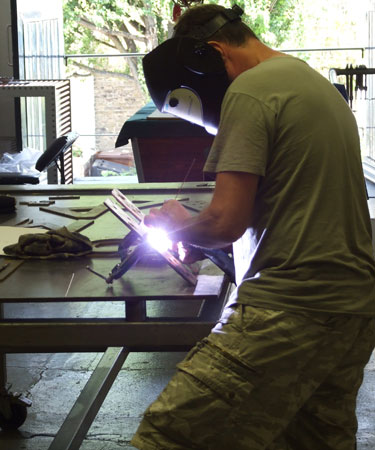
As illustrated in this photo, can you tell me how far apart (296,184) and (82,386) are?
2.25 meters

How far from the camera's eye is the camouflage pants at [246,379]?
5.12ft

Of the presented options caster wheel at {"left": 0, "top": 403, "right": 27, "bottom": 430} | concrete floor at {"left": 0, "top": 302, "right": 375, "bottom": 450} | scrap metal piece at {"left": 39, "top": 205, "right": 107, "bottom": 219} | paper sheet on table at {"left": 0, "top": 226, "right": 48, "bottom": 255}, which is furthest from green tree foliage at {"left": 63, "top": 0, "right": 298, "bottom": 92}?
paper sheet on table at {"left": 0, "top": 226, "right": 48, "bottom": 255}

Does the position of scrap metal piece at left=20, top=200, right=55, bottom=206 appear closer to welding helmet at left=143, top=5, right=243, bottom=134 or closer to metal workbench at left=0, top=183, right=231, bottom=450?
metal workbench at left=0, top=183, right=231, bottom=450

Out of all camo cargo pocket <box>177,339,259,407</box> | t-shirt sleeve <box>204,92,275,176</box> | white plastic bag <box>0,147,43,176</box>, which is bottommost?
white plastic bag <box>0,147,43,176</box>

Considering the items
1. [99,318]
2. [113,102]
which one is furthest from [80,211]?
[113,102]

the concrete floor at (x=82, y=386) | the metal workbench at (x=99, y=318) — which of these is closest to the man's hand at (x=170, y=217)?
the metal workbench at (x=99, y=318)

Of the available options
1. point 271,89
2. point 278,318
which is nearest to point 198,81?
point 271,89

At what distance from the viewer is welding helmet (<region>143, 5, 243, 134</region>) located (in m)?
1.72

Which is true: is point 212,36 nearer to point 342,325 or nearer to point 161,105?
point 161,105

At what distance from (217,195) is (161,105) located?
431mm

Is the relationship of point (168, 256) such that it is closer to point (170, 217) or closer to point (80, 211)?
point (170, 217)

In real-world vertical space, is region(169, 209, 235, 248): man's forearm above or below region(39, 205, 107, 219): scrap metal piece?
above

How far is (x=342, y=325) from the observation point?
5.19 ft

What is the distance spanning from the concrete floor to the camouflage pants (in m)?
1.46
